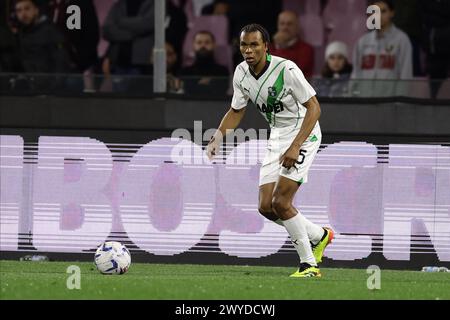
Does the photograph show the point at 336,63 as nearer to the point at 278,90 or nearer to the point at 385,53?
the point at 385,53

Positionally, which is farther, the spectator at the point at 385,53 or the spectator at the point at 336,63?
the spectator at the point at 336,63

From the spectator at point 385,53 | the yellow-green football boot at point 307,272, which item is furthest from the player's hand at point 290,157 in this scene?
the spectator at point 385,53

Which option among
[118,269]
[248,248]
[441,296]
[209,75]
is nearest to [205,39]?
[209,75]

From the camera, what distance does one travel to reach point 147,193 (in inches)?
589

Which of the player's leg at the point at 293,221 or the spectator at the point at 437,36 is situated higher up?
the spectator at the point at 437,36

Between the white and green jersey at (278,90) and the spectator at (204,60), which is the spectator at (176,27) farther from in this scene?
the white and green jersey at (278,90)

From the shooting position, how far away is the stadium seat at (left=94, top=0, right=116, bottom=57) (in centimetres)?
1819

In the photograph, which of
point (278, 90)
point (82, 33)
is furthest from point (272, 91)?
point (82, 33)

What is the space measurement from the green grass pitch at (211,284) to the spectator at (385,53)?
10.6 ft

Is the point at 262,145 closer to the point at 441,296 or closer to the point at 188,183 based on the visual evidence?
the point at 188,183

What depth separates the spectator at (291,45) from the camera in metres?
16.9

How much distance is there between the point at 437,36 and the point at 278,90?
4.77 m

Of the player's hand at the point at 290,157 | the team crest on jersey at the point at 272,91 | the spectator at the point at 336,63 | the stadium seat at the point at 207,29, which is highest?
the stadium seat at the point at 207,29

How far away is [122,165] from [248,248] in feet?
5.29
